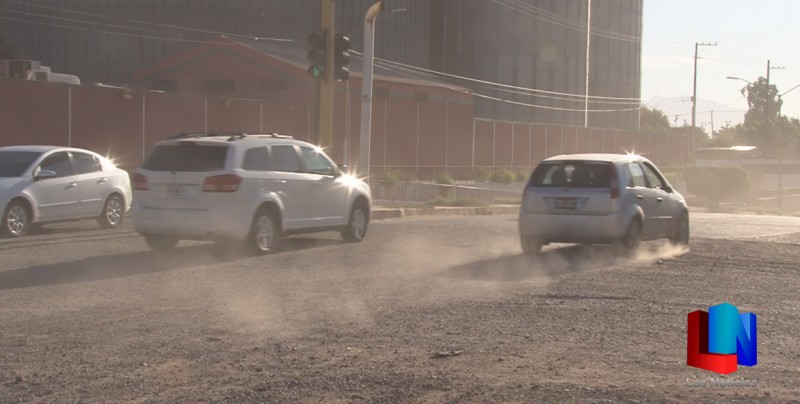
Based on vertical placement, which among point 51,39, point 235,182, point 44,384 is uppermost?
point 51,39

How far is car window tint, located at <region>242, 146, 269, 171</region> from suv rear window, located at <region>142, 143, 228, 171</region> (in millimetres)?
323

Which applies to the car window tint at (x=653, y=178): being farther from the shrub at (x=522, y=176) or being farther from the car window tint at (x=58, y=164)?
the shrub at (x=522, y=176)

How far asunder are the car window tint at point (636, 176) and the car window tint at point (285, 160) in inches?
191

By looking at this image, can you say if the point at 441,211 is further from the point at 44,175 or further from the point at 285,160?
the point at 285,160

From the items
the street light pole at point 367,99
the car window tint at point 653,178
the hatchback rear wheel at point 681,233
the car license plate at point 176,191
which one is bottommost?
the hatchback rear wheel at point 681,233

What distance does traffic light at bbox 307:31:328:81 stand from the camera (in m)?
21.2

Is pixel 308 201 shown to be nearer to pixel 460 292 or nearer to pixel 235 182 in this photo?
pixel 235 182

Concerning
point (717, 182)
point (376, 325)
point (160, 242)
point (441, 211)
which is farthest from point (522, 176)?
point (376, 325)

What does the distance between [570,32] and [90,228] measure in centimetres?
7469

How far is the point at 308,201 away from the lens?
1580 centimetres

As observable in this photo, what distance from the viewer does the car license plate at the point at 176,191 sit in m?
14.5

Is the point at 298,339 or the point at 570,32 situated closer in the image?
the point at 298,339

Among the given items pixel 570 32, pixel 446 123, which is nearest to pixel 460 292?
pixel 446 123

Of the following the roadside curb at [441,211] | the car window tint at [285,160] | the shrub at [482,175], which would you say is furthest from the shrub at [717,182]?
the car window tint at [285,160]
